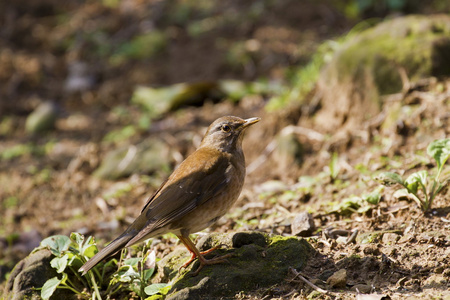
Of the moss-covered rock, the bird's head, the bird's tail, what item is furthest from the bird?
the moss-covered rock

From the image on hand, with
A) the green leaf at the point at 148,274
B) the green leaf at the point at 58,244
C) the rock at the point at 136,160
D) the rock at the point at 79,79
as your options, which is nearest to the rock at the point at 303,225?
the green leaf at the point at 148,274

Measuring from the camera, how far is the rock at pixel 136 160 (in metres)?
8.11

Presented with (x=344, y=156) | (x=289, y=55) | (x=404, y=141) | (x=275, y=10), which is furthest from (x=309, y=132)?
(x=275, y=10)

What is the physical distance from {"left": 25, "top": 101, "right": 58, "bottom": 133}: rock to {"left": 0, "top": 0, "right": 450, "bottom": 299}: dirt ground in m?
0.17

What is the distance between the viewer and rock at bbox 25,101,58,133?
1032 cm

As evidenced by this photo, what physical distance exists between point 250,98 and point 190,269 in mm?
5529

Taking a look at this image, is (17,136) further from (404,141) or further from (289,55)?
(404,141)

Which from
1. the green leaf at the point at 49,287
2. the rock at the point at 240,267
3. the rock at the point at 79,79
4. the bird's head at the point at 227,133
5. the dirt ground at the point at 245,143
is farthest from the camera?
the rock at the point at 79,79

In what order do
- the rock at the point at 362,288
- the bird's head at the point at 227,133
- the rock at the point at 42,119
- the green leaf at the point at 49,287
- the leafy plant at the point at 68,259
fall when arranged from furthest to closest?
1. the rock at the point at 42,119
2. the bird's head at the point at 227,133
3. the leafy plant at the point at 68,259
4. the green leaf at the point at 49,287
5. the rock at the point at 362,288

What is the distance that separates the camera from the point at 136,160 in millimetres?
8195

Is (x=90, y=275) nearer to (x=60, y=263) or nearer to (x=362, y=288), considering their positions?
(x=60, y=263)

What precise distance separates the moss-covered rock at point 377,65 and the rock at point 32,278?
4416mm

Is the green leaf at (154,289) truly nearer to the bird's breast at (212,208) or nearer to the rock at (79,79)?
the bird's breast at (212,208)

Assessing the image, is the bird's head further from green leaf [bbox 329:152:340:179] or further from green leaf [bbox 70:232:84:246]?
green leaf [bbox 70:232:84:246]
